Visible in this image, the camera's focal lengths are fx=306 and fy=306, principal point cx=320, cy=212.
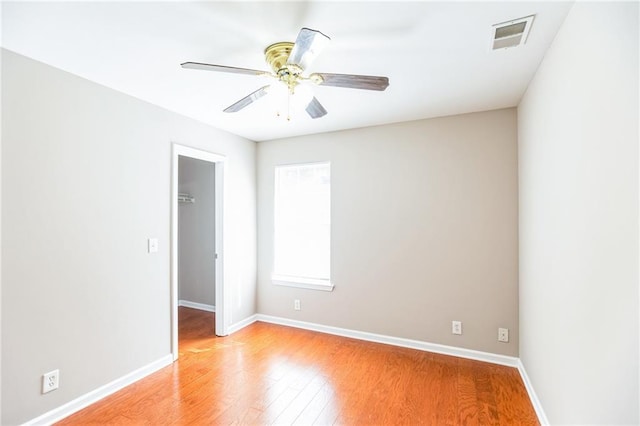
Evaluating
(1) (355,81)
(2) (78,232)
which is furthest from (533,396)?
(2) (78,232)

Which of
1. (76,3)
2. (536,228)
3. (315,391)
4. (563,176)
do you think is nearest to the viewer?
(76,3)

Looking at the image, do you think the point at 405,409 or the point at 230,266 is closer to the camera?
the point at 405,409

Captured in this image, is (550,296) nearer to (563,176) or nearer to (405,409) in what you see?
(563,176)

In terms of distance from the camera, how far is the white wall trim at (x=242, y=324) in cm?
368

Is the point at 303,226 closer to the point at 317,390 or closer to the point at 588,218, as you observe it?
the point at 317,390

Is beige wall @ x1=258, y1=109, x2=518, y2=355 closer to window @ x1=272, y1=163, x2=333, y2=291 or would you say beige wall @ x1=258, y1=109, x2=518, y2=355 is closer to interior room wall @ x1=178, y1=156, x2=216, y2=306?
window @ x1=272, y1=163, x2=333, y2=291

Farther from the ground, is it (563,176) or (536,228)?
(563,176)

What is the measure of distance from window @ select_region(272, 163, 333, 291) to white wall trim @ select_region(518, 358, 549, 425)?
196cm

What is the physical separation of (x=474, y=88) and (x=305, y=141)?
1.99 meters

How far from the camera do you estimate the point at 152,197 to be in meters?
2.77

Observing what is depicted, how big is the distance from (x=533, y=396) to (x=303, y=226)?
106 inches

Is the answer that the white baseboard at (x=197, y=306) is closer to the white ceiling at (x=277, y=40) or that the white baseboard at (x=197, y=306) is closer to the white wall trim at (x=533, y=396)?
the white ceiling at (x=277, y=40)

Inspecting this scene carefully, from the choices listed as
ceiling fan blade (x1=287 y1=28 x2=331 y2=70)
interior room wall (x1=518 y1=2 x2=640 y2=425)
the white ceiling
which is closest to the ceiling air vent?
the white ceiling

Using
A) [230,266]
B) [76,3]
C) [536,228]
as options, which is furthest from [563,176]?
[230,266]
